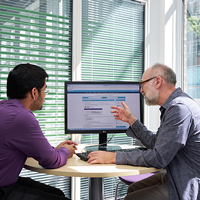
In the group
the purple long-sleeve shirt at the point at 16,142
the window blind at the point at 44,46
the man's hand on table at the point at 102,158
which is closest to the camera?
the purple long-sleeve shirt at the point at 16,142

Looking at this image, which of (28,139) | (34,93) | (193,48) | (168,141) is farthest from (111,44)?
(28,139)

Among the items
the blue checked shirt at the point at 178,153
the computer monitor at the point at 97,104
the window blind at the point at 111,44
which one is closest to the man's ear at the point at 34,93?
the computer monitor at the point at 97,104

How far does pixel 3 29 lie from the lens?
2426 mm

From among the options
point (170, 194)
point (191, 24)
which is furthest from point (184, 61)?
point (170, 194)

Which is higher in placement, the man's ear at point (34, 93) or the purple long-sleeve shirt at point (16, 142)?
the man's ear at point (34, 93)

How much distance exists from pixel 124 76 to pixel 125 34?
53 cm

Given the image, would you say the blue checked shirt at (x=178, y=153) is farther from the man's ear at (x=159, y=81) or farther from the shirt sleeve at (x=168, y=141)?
the man's ear at (x=159, y=81)

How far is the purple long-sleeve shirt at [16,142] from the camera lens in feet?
4.46

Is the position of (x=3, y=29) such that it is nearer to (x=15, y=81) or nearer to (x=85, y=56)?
(x=85, y=56)

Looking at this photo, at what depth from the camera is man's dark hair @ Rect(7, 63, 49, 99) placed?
4.88 ft

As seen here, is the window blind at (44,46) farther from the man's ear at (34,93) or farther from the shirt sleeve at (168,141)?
the shirt sleeve at (168,141)

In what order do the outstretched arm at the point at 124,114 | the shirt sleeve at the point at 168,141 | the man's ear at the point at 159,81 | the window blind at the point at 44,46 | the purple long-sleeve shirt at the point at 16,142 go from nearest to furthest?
1. the purple long-sleeve shirt at the point at 16,142
2. the shirt sleeve at the point at 168,141
3. the man's ear at the point at 159,81
4. the outstretched arm at the point at 124,114
5. the window blind at the point at 44,46

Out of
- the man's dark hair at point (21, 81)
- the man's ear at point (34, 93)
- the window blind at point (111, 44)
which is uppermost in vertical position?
the window blind at point (111, 44)

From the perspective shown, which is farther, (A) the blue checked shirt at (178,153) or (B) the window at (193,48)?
(B) the window at (193,48)
